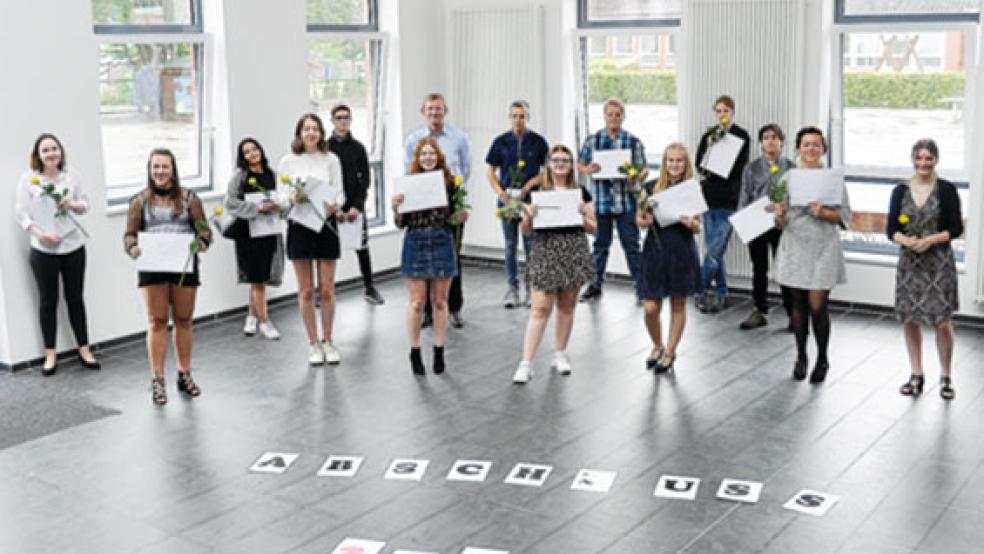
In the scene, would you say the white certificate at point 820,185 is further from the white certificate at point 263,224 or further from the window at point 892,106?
the white certificate at point 263,224

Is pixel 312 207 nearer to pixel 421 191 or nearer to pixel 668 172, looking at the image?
pixel 421 191

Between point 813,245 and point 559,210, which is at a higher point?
point 559,210

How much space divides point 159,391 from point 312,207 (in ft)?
5.01

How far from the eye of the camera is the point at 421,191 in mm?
7168

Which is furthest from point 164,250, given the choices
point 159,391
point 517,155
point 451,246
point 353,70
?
point 353,70

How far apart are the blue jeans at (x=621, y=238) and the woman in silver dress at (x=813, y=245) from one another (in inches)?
97.6

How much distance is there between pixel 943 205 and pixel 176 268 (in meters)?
4.49

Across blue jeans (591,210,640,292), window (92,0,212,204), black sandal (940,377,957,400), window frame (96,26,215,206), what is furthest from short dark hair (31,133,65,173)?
black sandal (940,377,957,400)

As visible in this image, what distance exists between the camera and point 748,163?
28.7 feet

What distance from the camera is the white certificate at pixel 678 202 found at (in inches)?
279

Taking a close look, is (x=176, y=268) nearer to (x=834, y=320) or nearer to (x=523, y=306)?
(x=523, y=306)

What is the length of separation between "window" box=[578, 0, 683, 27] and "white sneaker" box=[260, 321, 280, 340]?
165 inches

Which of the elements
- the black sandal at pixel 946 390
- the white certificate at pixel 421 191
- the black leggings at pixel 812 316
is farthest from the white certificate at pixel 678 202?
the black sandal at pixel 946 390

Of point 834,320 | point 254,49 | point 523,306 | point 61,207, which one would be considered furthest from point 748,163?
point 61,207
